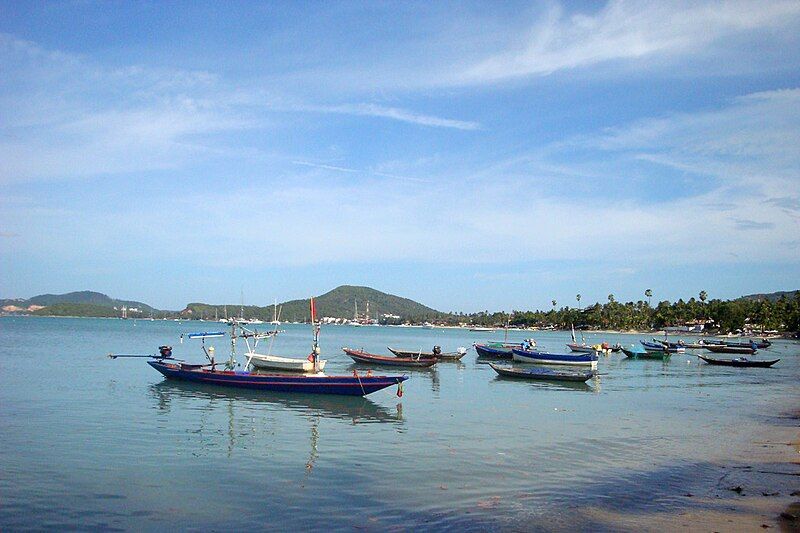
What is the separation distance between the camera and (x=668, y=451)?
20.0 m

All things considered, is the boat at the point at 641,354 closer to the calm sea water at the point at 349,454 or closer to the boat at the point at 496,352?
the boat at the point at 496,352

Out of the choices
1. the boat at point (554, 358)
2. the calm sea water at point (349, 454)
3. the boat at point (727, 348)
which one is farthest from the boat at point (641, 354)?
the calm sea water at point (349, 454)

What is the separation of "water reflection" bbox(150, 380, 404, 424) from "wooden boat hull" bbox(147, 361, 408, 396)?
0.27 meters

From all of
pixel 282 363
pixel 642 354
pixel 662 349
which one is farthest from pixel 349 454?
pixel 662 349

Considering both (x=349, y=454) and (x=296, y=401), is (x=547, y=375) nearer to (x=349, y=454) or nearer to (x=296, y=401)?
(x=296, y=401)

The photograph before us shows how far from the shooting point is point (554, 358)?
5294 centimetres

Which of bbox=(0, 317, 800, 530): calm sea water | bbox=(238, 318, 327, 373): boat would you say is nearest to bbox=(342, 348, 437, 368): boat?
bbox=(0, 317, 800, 530): calm sea water

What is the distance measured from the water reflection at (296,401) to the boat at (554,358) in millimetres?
26505

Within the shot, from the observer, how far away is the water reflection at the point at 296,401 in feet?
84.6

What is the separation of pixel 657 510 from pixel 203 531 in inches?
364

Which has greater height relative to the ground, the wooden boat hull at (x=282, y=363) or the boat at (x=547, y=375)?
the wooden boat hull at (x=282, y=363)

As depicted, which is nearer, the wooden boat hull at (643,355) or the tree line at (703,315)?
the wooden boat hull at (643,355)

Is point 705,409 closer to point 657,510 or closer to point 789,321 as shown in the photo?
point 657,510

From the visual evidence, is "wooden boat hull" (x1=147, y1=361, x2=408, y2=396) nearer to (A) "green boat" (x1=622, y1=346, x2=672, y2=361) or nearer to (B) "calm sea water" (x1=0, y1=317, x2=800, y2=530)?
(B) "calm sea water" (x1=0, y1=317, x2=800, y2=530)
